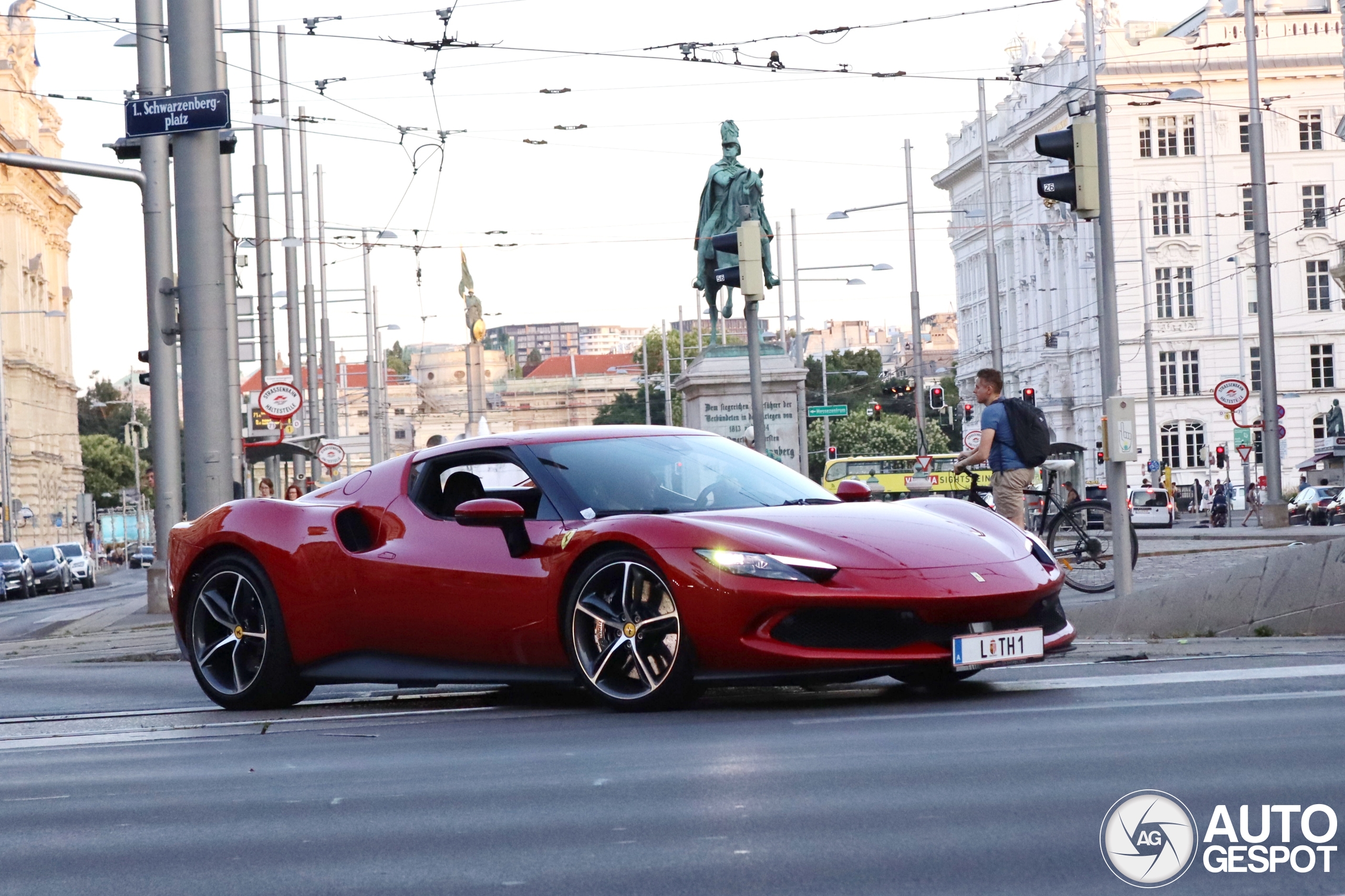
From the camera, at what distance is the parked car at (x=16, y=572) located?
52.0 meters

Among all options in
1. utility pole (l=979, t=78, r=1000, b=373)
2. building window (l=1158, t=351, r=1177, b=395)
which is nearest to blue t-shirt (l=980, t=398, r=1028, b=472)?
utility pole (l=979, t=78, r=1000, b=373)

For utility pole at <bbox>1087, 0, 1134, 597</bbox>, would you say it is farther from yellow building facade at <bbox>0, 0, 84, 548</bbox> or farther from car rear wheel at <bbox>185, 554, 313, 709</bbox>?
yellow building facade at <bbox>0, 0, 84, 548</bbox>

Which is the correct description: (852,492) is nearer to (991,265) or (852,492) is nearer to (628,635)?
(628,635)

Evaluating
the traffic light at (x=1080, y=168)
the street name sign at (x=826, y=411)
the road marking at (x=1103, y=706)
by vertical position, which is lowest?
the road marking at (x=1103, y=706)

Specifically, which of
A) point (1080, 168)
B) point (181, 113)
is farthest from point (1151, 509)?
point (1080, 168)

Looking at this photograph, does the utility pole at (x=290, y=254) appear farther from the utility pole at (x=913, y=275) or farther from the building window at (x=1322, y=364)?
the building window at (x=1322, y=364)

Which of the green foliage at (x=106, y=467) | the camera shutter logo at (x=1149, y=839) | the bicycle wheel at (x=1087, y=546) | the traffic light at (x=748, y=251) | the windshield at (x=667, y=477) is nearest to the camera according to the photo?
the camera shutter logo at (x=1149, y=839)

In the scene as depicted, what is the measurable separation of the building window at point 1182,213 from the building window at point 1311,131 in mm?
5597

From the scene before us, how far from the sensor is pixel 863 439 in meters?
102

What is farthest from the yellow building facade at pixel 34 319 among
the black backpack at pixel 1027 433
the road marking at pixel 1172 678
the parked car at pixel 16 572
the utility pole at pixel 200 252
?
the road marking at pixel 1172 678

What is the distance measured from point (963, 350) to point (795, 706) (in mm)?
112433

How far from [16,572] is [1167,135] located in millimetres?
58843

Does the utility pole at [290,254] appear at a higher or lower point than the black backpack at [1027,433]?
higher

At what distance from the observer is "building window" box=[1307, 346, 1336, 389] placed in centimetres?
8925
